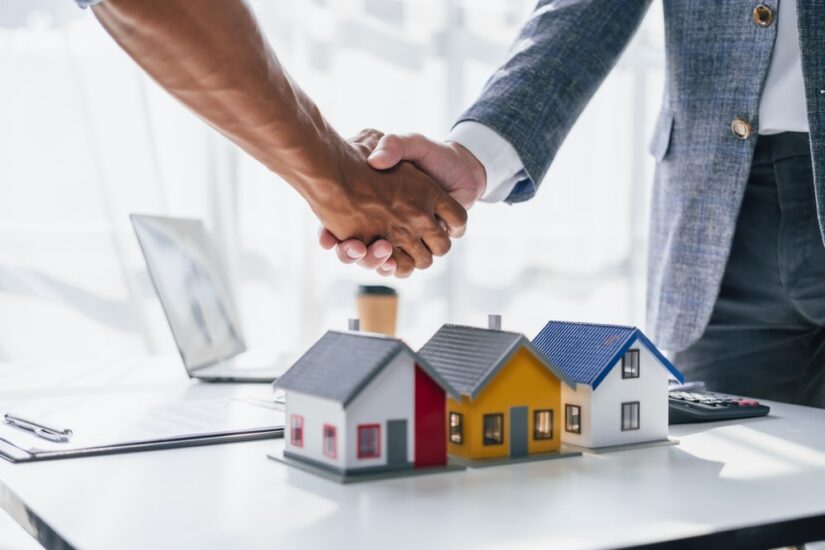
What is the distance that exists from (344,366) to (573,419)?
23 centimetres

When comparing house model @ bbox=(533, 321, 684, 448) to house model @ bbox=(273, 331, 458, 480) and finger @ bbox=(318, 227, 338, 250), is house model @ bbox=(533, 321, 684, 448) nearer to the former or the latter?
house model @ bbox=(273, 331, 458, 480)

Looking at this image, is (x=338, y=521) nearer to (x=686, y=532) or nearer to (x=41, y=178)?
(x=686, y=532)

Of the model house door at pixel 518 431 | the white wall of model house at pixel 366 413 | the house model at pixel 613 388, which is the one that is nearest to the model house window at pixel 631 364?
the house model at pixel 613 388

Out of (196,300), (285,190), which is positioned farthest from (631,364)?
(285,190)

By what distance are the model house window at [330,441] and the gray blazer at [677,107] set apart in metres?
0.67

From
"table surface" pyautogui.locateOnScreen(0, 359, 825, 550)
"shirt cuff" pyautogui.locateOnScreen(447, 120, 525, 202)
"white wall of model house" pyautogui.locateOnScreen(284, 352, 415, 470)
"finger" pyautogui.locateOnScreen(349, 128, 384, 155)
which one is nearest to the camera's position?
"table surface" pyautogui.locateOnScreen(0, 359, 825, 550)

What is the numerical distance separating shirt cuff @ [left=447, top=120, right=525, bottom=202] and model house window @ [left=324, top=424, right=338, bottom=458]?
675 mm

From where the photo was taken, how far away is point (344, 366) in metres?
0.75

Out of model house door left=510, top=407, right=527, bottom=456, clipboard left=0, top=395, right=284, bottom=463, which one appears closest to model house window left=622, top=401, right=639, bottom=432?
model house door left=510, top=407, right=527, bottom=456

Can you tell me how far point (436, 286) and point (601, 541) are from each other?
8.89ft

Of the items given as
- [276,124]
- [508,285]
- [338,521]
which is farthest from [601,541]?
[508,285]

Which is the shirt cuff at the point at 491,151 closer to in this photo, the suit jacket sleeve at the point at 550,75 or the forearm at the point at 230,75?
the suit jacket sleeve at the point at 550,75

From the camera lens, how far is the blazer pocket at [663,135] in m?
1.35

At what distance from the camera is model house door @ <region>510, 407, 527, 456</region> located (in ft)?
2.59
